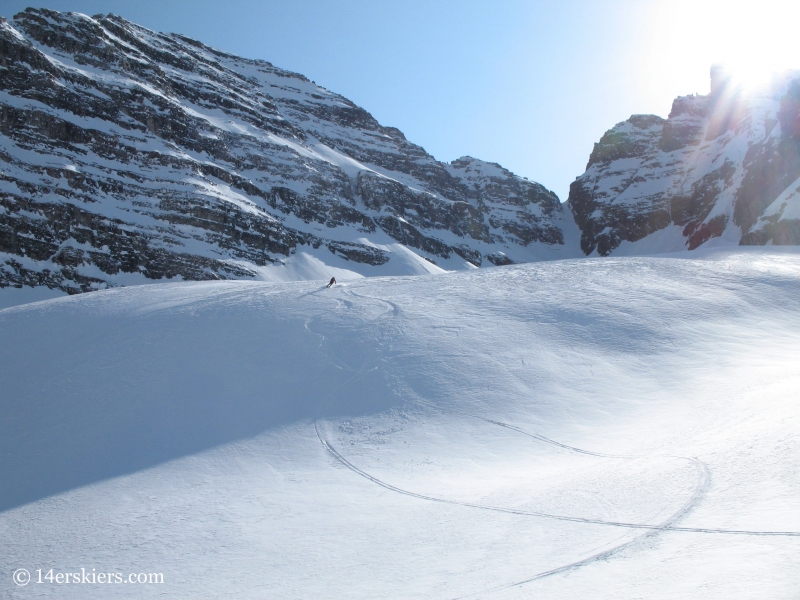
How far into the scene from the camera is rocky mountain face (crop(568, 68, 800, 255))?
93.1m

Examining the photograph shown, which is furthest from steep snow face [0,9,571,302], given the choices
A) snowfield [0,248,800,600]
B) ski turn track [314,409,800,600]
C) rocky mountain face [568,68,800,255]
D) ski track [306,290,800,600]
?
ski turn track [314,409,800,600]

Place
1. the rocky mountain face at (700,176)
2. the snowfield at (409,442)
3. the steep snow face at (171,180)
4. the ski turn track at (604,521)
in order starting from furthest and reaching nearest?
the rocky mountain face at (700,176) < the steep snow face at (171,180) < the snowfield at (409,442) < the ski turn track at (604,521)

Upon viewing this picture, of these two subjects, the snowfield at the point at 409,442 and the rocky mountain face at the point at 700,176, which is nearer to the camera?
the snowfield at the point at 409,442

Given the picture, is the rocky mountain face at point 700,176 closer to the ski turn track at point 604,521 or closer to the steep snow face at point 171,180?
the steep snow face at point 171,180

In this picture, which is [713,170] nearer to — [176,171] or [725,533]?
[176,171]

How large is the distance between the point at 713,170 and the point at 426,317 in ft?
432

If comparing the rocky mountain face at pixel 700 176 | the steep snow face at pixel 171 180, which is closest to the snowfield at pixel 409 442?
the steep snow face at pixel 171 180

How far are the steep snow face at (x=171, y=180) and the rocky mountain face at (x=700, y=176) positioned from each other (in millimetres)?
33111

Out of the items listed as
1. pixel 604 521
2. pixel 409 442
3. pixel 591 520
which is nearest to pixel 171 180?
pixel 409 442

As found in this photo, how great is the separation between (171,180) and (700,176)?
407ft

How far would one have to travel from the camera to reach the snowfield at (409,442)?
21.8 feet

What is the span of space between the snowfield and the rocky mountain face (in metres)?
74.2

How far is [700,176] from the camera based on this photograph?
5084 inches

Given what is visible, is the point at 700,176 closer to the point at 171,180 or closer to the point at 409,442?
the point at 171,180
